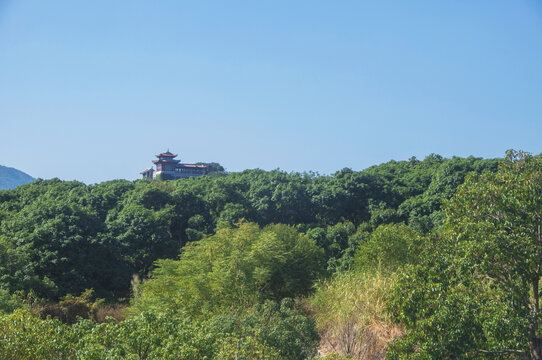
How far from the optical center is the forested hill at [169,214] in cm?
2159

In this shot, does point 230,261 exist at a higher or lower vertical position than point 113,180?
lower

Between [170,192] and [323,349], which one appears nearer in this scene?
[323,349]

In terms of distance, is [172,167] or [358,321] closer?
[358,321]

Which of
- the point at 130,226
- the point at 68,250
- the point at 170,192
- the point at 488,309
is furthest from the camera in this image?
the point at 170,192

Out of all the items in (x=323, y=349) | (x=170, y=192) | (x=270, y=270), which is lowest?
(x=323, y=349)

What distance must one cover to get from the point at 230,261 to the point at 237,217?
414 inches

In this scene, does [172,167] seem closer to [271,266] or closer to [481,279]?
[271,266]

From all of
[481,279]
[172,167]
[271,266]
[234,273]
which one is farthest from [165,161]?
[481,279]

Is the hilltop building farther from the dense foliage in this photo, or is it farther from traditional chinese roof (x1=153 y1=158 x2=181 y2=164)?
the dense foliage

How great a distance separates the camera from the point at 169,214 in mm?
26609

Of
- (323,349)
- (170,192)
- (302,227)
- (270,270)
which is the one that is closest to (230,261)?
(270,270)

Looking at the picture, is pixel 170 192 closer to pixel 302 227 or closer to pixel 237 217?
pixel 237 217

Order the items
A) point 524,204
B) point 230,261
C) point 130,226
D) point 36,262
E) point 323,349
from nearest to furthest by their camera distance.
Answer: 1. point 524,204
2. point 323,349
3. point 230,261
4. point 36,262
5. point 130,226

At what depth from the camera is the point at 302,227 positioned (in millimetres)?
27906
